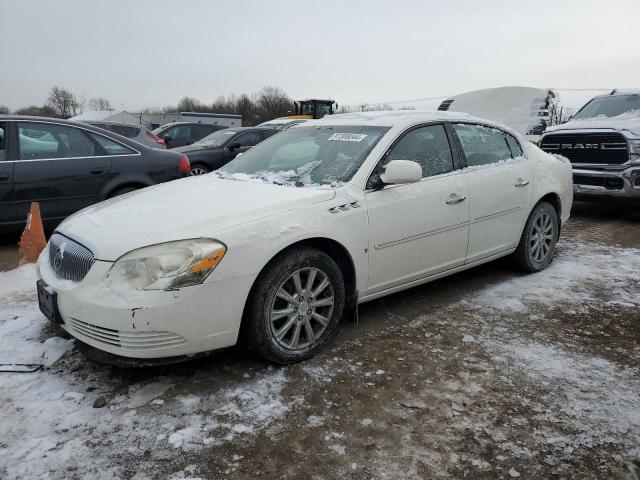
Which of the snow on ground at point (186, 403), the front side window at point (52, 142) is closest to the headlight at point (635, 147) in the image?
the snow on ground at point (186, 403)

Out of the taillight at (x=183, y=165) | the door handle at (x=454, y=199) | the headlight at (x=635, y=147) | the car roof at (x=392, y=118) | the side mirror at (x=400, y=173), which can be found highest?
the car roof at (x=392, y=118)

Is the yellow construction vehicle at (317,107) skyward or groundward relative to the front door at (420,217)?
skyward

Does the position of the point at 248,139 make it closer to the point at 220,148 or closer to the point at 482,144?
the point at 220,148

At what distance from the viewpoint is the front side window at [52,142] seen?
605 cm

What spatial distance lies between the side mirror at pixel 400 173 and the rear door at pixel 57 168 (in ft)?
13.3

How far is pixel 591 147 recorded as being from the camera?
318 inches

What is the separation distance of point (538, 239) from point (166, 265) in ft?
12.3

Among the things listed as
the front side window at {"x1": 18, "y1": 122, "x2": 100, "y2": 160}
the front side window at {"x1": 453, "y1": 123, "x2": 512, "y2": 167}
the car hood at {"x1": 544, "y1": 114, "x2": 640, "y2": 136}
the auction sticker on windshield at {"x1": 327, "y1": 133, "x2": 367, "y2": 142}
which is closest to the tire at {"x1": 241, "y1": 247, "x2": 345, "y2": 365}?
the auction sticker on windshield at {"x1": 327, "y1": 133, "x2": 367, "y2": 142}

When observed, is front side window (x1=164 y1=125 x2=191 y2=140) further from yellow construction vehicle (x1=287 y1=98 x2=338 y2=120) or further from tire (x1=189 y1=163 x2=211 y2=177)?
yellow construction vehicle (x1=287 y1=98 x2=338 y2=120)

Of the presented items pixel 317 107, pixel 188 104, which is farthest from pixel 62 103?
pixel 317 107

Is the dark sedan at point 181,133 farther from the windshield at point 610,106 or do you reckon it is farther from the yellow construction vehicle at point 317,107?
the yellow construction vehicle at point 317,107

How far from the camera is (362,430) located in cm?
267

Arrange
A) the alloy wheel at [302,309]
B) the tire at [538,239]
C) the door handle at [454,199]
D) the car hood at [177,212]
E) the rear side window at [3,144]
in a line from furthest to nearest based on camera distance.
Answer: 1. the rear side window at [3,144]
2. the tire at [538,239]
3. the door handle at [454,199]
4. the alloy wheel at [302,309]
5. the car hood at [177,212]

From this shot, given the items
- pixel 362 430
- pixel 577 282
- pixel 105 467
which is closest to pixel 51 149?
pixel 105 467
